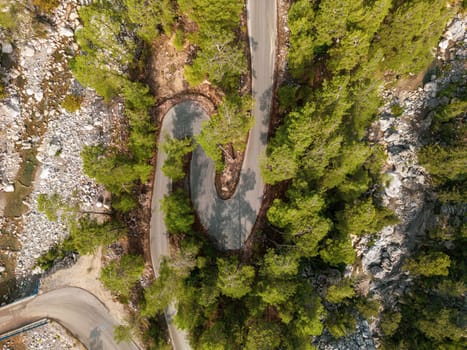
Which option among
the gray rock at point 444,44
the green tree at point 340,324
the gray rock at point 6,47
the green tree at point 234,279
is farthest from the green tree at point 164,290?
the gray rock at point 444,44

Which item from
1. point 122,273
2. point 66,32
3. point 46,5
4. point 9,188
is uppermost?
point 46,5

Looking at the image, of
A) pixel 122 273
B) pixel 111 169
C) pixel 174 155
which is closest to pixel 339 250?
pixel 174 155

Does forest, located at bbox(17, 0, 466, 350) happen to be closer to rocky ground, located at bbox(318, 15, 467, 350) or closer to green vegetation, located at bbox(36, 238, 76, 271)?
rocky ground, located at bbox(318, 15, 467, 350)

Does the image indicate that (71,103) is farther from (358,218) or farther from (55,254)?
(358,218)

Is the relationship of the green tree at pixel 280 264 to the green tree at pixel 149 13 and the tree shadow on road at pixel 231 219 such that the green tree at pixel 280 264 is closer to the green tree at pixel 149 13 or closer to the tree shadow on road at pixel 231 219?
the tree shadow on road at pixel 231 219

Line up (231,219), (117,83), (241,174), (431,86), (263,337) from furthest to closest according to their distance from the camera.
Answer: (431,86) → (241,174) → (231,219) → (117,83) → (263,337)

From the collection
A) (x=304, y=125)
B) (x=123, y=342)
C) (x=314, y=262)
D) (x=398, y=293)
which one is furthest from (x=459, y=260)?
(x=123, y=342)

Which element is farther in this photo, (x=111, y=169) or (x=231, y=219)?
(x=231, y=219)
